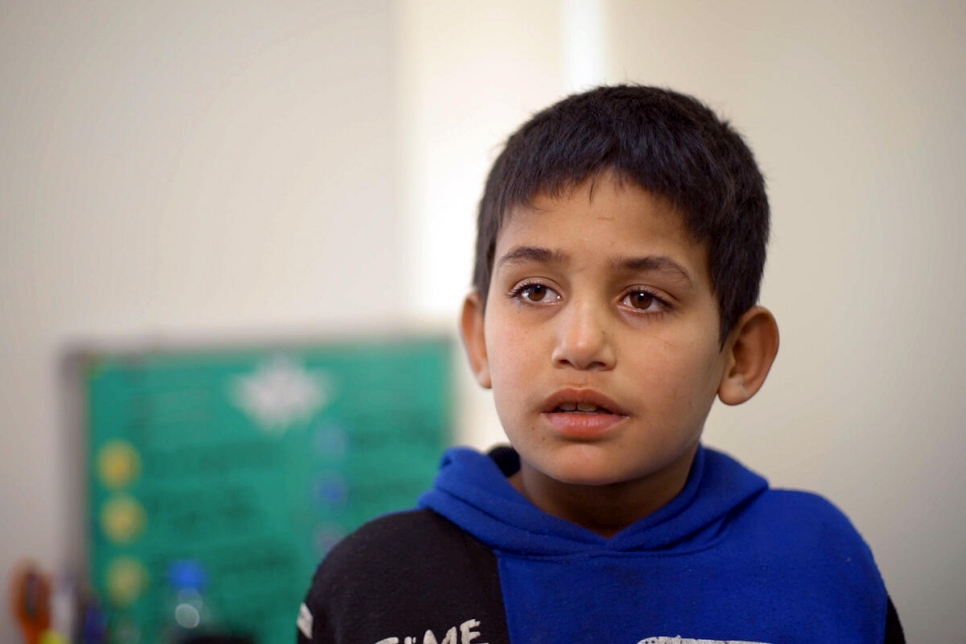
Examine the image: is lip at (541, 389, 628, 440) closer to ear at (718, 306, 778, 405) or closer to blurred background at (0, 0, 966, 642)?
ear at (718, 306, 778, 405)

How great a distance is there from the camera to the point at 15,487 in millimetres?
1550

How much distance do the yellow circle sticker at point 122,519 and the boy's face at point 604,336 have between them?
116cm

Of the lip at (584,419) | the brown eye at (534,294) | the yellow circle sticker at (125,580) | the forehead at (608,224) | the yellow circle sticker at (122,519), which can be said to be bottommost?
the yellow circle sticker at (125,580)

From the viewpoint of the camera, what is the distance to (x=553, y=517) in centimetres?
82

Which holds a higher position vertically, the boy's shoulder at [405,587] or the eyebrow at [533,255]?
the eyebrow at [533,255]

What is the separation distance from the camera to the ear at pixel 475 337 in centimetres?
93

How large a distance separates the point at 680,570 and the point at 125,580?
129cm

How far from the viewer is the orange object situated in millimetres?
1488

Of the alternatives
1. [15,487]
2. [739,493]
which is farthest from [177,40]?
A: [739,493]

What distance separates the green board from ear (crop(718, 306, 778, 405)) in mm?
1114

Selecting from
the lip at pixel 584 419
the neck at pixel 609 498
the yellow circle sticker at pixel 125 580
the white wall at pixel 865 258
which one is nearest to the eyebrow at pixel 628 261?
the lip at pixel 584 419

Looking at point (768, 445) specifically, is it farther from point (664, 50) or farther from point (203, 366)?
point (203, 366)

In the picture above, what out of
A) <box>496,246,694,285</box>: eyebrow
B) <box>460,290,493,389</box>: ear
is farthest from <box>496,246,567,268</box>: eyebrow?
<box>460,290,493,389</box>: ear

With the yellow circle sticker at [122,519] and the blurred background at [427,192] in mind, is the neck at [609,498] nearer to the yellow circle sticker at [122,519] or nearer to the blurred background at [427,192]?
the blurred background at [427,192]
